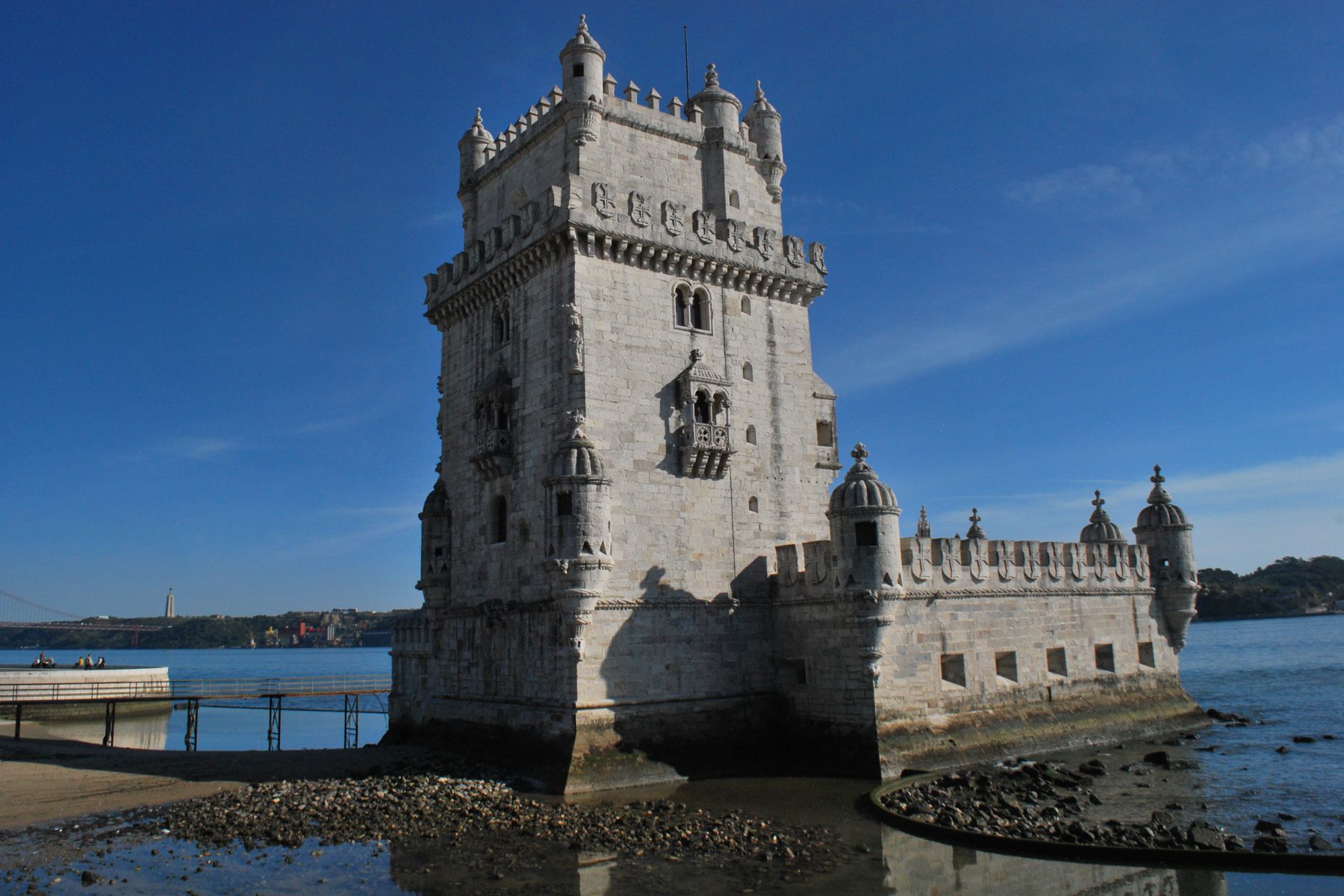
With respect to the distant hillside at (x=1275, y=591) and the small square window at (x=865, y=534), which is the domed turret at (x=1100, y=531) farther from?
the distant hillside at (x=1275, y=591)

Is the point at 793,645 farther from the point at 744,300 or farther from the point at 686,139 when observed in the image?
the point at 686,139

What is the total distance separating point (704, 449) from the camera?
85.7 ft

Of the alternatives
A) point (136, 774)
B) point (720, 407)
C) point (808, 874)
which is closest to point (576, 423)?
point (720, 407)

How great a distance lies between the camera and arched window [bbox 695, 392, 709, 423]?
2688 centimetres

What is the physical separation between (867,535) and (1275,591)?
16210cm

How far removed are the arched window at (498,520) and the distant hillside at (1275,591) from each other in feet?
479

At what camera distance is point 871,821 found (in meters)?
20.1

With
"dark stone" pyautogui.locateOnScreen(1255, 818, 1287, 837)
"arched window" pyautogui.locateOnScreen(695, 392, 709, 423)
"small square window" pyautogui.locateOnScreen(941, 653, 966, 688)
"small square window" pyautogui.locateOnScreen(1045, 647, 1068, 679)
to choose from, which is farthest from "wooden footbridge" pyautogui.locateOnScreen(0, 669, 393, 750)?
"dark stone" pyautogui.locateOnScreen(1255, 818, 1287, 837)

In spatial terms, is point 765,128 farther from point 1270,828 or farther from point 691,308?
point 1270,828

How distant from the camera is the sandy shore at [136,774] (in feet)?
74.5

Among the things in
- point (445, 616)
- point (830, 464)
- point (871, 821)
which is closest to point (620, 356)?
point (830, 464)

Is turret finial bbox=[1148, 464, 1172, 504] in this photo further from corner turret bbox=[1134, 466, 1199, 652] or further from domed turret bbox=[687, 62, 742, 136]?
domed turret bbox=[687, 62, 742, 136]

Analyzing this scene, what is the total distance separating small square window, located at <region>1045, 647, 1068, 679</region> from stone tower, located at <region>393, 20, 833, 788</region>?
822cm

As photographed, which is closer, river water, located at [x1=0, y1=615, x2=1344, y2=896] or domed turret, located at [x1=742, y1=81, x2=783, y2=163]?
river water, located at [x1=0, y1=615, x2=1344, y2=896]
